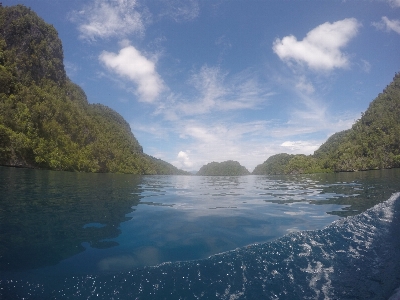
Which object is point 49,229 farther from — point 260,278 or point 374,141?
point 374,141

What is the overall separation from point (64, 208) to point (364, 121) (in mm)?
174883

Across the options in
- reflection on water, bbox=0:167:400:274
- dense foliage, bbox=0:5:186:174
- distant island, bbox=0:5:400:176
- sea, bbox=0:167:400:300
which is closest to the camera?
sea, bbox=0:167:400:300

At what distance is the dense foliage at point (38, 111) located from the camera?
5319 centimetres

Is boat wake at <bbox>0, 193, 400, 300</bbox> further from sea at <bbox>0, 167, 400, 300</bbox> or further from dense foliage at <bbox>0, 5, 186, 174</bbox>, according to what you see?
dense foliage at <bbox>0, 5, 186, 174</bbox>

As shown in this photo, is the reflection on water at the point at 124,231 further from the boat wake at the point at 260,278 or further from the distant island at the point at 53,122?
the distant island at the point at 53,122

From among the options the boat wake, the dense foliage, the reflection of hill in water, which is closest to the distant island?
the dense foliage

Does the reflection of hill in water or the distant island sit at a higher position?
the distant island

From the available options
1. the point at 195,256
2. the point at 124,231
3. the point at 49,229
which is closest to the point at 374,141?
the point at 195,256

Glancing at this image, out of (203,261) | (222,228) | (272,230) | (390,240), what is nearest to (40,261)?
(203,261)

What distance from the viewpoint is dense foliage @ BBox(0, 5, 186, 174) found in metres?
53.2

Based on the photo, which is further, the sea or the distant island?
the distant island

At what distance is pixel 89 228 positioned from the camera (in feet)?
24.5

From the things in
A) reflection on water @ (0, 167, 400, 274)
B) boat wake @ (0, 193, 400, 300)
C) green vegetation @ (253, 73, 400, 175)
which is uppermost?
green vegetation @ (253, 73, 400, 175)

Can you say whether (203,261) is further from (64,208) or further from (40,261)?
(64,208)
